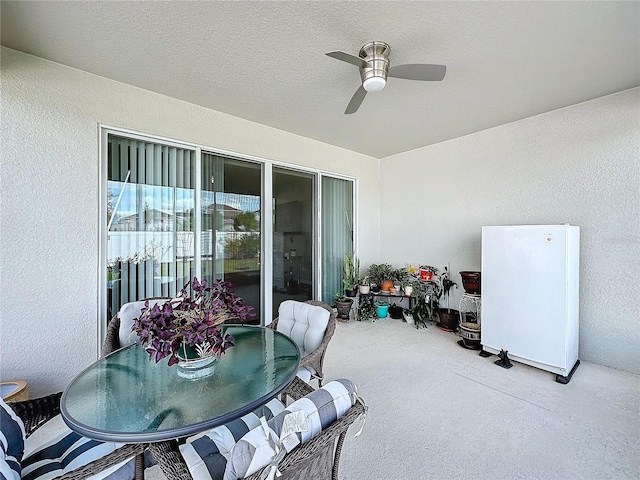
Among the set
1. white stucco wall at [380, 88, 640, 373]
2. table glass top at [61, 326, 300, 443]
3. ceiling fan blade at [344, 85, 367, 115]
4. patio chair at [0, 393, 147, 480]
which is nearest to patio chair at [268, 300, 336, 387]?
table glass top at [61, 326, 300, 443]

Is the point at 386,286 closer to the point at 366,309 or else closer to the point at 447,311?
the point at 366,309

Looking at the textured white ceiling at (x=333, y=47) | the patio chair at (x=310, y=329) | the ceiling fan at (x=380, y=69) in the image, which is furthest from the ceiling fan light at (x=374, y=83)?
the patio chair at (x=310, y=329)

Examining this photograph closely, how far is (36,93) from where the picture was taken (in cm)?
226

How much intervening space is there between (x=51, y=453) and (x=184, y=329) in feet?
2.42

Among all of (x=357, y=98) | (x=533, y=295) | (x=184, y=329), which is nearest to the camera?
(x=184, y=329)

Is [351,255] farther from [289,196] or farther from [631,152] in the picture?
[631,152]

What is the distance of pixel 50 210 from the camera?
2.32 meters

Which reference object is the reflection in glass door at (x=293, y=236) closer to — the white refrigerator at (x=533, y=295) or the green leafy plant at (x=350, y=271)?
the green leafy plant at (x=350, y=271)

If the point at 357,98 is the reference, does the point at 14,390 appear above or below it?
below

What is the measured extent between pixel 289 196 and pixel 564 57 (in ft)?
10.3

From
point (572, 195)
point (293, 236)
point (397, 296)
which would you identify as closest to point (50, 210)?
point (293, 236)

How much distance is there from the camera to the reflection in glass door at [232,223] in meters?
3.25

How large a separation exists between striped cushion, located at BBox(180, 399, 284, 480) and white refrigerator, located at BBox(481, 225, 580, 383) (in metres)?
2.75

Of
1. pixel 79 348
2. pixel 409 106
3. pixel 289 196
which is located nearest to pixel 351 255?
pixel 289 196
